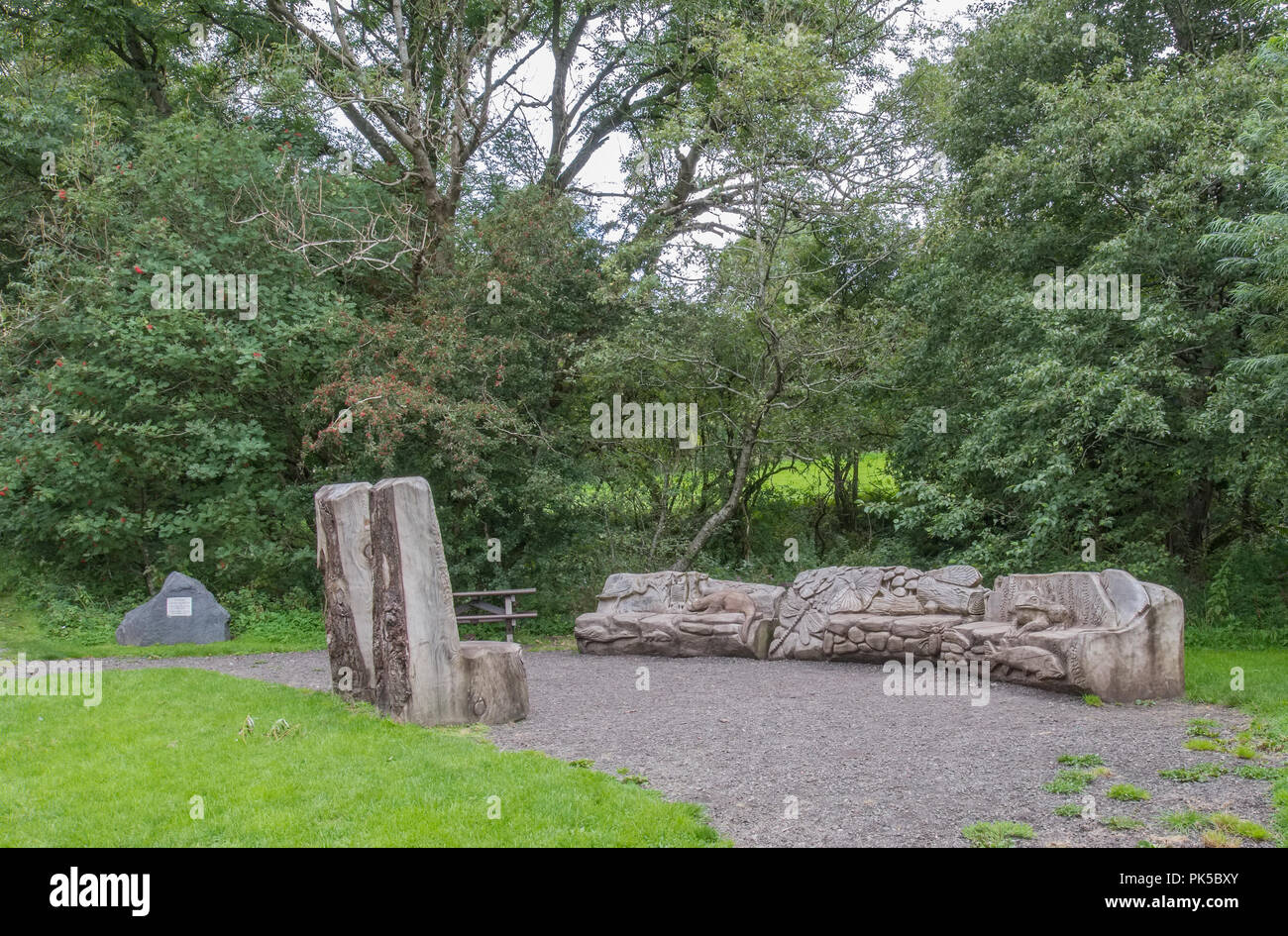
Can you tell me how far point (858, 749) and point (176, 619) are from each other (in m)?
9.33

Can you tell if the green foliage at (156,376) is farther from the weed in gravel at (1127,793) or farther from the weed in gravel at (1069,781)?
the weed in gravel at (1127,793)

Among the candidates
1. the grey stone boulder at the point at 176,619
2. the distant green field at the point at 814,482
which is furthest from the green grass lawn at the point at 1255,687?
the grey stone boulder at the point at 176,619

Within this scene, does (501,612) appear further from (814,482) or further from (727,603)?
(814,482)

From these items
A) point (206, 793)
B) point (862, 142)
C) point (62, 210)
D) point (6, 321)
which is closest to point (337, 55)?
point (62, 210)

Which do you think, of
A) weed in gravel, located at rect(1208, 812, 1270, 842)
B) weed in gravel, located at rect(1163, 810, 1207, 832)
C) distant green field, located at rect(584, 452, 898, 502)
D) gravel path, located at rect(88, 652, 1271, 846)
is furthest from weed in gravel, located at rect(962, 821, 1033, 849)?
distant green field, located at rect(584, 452, 898, 502)

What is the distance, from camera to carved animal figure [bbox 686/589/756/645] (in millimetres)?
11927

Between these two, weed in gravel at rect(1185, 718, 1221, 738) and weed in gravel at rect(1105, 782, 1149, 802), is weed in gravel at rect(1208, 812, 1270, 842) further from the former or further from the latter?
weed in gravel at rect(1185, 718, 1221, 738)

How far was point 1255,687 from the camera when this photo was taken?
8242 mm

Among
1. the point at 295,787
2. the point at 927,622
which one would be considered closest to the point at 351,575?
the point at 295,787

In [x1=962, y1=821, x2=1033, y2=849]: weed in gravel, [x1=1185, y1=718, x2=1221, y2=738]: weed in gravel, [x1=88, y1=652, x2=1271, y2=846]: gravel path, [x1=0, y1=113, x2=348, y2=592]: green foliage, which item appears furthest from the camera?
[x1=0, y1=113, x2=348, y2=592]: green foliage

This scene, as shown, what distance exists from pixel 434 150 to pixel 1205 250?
11.3m

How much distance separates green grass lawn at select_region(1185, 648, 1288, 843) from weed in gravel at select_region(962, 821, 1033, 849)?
52.8 inches
